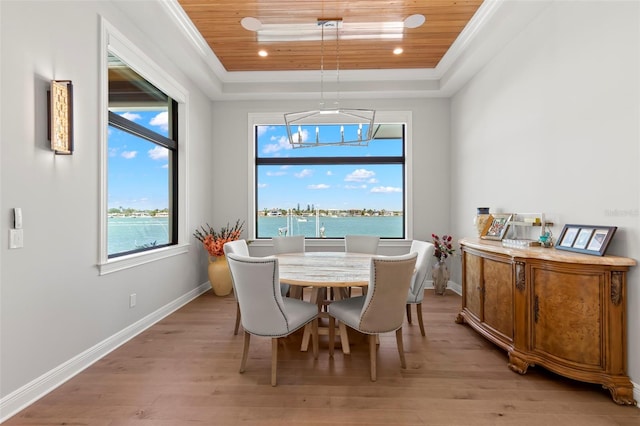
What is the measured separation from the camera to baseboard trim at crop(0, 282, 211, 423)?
1.77 meters

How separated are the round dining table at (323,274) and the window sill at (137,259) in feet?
4.43

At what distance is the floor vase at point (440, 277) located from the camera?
4.22m

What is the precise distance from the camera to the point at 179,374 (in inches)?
87.4

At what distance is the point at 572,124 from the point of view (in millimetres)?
2354

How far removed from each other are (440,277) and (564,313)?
2.23m

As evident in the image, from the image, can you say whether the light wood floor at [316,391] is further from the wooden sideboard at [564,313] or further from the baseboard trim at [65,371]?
the wooden sideboard at [564,313]

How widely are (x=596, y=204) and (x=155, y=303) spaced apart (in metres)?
3.95

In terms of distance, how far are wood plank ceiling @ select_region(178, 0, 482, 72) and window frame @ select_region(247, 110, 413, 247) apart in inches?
28.3

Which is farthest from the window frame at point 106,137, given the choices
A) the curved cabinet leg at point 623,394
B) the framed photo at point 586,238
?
the curved cabinet leg at point 623,394

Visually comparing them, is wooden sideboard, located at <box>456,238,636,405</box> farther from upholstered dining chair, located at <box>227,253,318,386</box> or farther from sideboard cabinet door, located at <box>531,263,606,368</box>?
upholstered dining chair, located at <box>227,253,318,386</box>

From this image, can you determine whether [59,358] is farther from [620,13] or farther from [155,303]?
[620,13]

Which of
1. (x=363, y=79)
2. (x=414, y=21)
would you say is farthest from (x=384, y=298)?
(x=363, y=79)

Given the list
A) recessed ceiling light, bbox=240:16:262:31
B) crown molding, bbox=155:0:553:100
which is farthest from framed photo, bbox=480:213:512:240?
recessed ceiling light, bbox=240:16:262:31

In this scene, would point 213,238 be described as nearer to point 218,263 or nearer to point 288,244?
point 218,263
